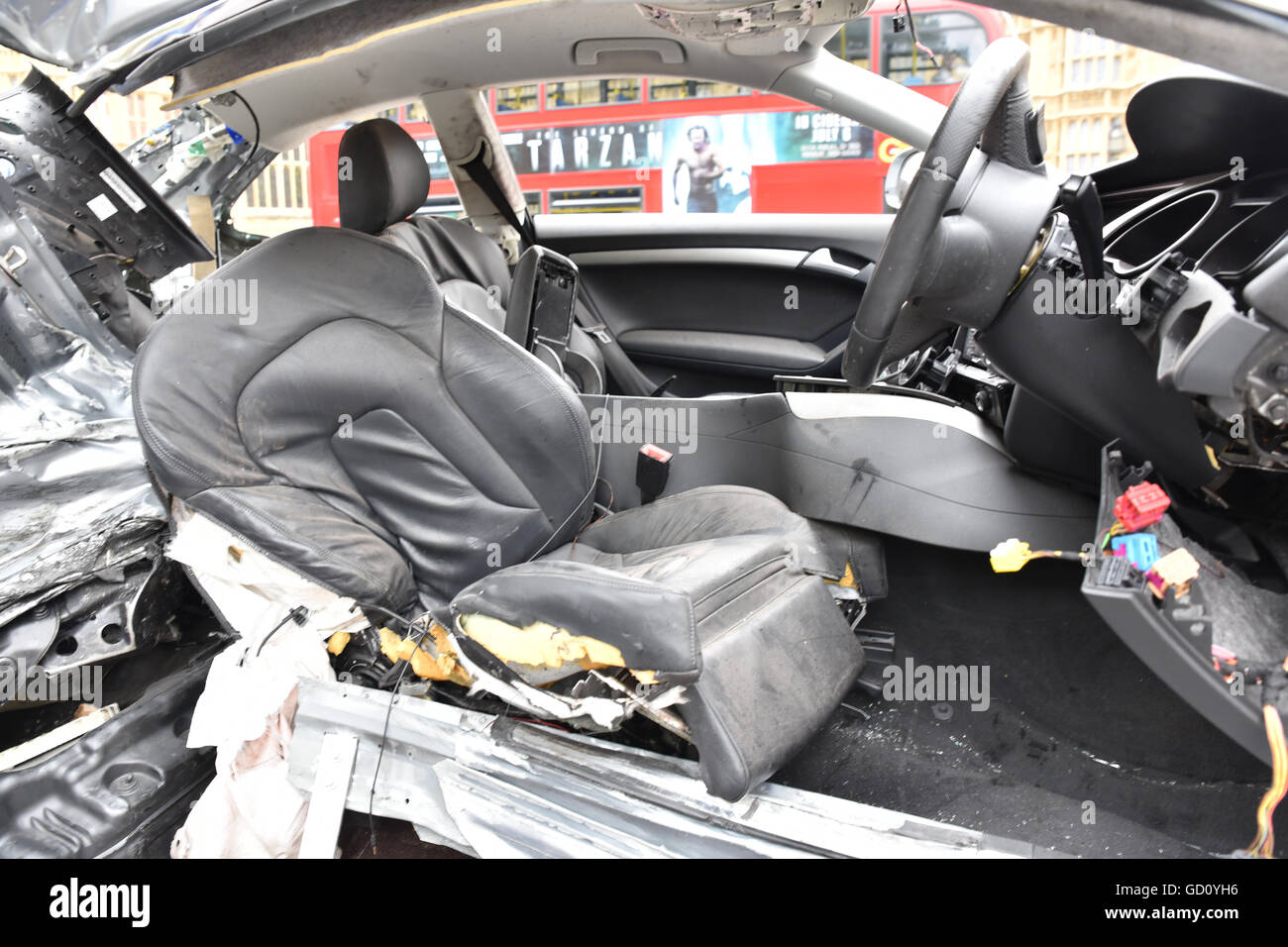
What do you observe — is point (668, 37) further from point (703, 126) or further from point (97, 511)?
point (703, 126)

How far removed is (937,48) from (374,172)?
3.79 metres

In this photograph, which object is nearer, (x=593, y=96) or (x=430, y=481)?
(x=430, y=481)

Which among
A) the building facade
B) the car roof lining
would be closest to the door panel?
the building facade

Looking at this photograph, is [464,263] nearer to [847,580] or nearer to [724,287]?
[724,287]

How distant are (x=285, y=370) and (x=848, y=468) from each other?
1.01m

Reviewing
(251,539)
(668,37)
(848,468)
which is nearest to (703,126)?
(668,37)

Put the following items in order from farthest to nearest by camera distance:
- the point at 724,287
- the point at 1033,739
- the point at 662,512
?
the point at 724,287, the point at 662,512, the point at 1033,739

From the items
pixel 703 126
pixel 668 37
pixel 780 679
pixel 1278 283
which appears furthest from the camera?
pixel 703 126

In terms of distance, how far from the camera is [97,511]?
173 centimetres

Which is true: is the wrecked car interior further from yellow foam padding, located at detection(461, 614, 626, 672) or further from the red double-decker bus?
the red double-decker bus

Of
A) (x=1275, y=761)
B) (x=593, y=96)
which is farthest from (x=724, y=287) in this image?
(x=593, y=96)

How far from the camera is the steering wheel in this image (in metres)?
1.17

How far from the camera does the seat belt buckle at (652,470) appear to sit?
6.08ft

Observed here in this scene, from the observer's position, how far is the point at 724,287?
2994 mm
